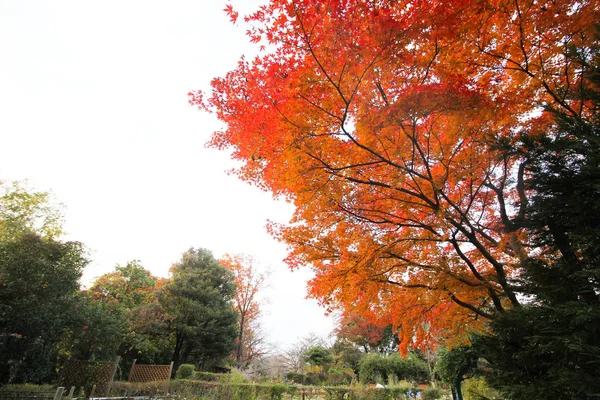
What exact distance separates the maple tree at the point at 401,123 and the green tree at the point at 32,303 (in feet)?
23.6

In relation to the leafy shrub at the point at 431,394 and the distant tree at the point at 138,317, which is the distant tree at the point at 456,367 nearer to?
the leafy shrub at the point at 431,394

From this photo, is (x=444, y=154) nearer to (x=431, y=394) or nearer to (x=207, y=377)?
(x=431, y=394)

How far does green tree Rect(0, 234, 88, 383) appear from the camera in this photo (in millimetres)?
7328

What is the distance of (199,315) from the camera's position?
55.5 ft

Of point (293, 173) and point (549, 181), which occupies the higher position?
point (293, 173)

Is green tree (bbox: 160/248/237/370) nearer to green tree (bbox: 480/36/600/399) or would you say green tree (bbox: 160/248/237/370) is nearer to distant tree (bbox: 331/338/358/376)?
distant tree (bbox: 331/338/358/376)

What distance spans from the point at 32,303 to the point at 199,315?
34.0 ft

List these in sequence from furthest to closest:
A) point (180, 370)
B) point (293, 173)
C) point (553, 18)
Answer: point (180, 370) < point (293, 173) < point (553, 18)

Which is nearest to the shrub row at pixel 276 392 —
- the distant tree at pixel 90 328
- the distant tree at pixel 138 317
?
the distant tree at pixel 90 328

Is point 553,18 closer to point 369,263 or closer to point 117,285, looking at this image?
point 369,263

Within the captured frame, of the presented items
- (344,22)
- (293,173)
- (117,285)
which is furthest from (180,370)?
(344,22)

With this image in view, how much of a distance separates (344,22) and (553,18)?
2.84 metres

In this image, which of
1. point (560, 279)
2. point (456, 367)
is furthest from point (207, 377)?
point (560, 279)

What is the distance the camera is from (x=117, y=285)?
→ 1662cm
